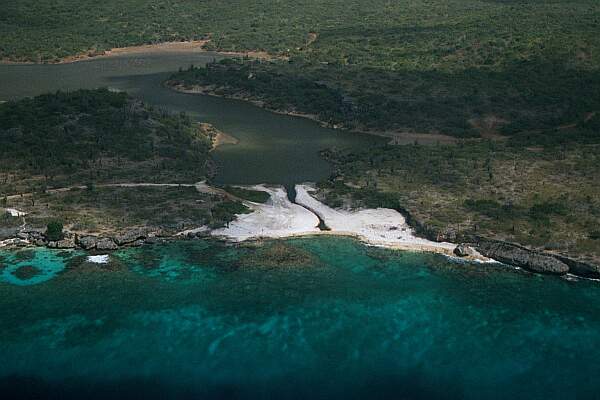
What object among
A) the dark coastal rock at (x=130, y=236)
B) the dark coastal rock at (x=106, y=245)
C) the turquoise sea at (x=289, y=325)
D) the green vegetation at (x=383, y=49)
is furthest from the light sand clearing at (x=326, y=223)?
the green vegetation at (x=383, y=49)

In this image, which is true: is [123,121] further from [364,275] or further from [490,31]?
[490,31]

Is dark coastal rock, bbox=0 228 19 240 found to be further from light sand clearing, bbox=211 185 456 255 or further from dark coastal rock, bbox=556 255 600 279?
dark coastal rock, bbox=556 255 600 279

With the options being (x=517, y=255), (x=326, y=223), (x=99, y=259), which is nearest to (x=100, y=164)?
(x=99, y=259)

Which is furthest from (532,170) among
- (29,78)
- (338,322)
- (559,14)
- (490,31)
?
(29,78)

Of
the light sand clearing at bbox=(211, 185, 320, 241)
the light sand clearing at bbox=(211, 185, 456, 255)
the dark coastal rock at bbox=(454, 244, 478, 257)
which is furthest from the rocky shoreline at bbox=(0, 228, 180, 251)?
the dark coastal rock at bbox=(454, 244, 478, 257)

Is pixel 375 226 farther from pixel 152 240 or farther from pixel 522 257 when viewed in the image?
pixel 152 240

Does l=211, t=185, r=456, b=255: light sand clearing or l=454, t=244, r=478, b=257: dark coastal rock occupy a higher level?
l=454, t=244, r=478, b=257: dark coastal rock
